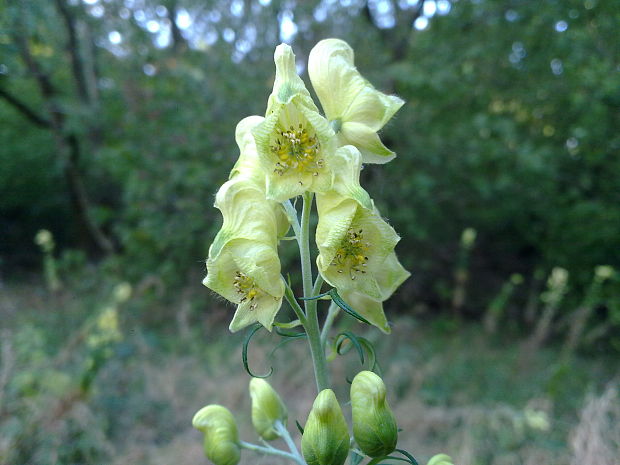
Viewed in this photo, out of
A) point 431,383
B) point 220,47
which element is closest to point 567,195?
point 431,383

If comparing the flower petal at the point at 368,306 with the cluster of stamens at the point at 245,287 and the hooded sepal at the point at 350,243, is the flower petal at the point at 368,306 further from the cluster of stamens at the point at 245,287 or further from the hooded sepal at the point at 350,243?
the cluster of stamens at the point at 245,287

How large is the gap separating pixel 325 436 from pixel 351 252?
18.8 inches

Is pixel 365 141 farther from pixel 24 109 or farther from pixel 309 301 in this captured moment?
pixel 24 109

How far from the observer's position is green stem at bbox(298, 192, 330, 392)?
4.16ft

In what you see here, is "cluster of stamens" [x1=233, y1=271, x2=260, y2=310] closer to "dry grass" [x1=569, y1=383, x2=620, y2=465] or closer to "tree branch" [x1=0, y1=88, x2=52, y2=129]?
"dry grass" [x1=569, y1=383, x2=620, y2=465]

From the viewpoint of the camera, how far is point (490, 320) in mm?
6371

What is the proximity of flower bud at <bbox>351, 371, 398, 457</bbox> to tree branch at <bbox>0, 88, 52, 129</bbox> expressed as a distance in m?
7.29

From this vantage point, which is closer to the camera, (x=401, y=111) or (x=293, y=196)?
(x=293, y=196)

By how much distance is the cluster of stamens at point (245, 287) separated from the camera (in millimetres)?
1262

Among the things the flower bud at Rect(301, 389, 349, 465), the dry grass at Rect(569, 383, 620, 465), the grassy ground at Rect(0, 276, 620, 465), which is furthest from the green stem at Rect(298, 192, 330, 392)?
the dry grass at Rect(569, 383, 620, 465)

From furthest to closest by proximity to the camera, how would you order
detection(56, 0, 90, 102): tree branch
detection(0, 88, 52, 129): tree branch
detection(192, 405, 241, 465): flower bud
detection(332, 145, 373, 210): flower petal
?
1. detection(0, 88, 52, 129): tree branch
2. detection(56, 0, 90, 102): tree branch
3. detection(192, 405, 241, 465): flower bud
4. detection(332, 145, 373, 210): flower petal

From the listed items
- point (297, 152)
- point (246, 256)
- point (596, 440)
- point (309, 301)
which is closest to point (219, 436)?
point (309, 301)

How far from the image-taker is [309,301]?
1309 mm

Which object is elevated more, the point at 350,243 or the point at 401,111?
the point at 401,111
